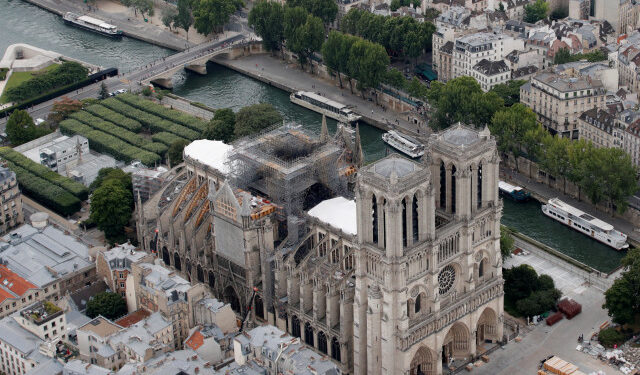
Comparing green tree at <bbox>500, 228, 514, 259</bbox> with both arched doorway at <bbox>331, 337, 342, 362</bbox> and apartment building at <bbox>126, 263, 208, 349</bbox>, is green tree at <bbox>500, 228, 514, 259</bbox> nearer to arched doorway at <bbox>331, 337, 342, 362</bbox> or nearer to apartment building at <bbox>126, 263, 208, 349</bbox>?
arched doorway at <bbox>331, 337, 342, 362</bbox>

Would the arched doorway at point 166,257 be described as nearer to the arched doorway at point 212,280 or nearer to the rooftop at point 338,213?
the arched doorway at point 212,280

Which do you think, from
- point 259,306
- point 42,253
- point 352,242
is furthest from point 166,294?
point 352,242

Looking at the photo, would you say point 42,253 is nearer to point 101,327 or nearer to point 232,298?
point 101,327

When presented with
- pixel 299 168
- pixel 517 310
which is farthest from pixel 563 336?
pixel 299 168

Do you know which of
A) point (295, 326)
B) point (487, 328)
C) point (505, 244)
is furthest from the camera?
point (505, 244)

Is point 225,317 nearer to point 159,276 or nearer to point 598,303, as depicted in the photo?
point 159,276
